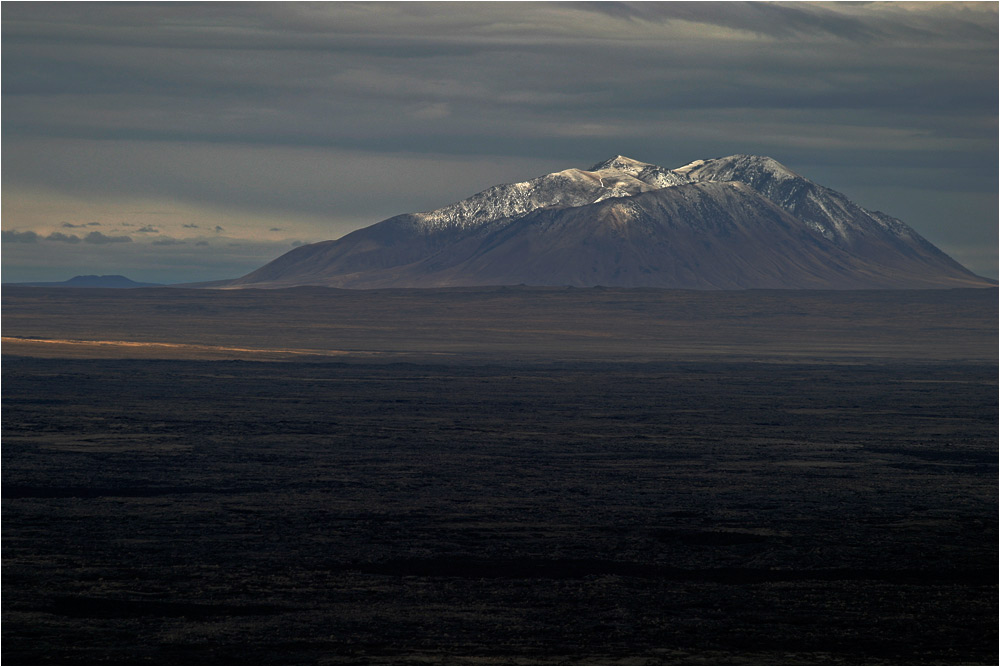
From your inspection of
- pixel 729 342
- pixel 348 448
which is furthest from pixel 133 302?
pixel 348 448

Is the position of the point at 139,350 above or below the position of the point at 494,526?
above

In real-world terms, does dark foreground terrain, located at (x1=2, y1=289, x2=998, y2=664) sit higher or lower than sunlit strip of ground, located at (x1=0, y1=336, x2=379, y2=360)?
lower

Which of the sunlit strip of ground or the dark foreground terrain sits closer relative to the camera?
the dark foreground terrain

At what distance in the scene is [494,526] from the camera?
25.9 m

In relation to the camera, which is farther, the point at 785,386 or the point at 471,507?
the point at 785,386

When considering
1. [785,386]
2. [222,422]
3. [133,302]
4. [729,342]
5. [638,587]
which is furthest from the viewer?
[133,302]

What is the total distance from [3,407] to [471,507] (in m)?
24.4

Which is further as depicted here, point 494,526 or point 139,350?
point 139,350

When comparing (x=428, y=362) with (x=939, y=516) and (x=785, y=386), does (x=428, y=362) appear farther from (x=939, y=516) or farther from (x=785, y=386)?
(x=939, y=516)

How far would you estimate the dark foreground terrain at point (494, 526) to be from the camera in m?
18.9

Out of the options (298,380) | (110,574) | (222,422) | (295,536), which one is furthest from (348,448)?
(298,380)

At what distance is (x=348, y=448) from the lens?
36.9m

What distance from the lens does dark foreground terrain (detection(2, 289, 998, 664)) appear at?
62.1 ft

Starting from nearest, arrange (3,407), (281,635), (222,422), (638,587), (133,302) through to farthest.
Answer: (281,635) → (638,587) → (222,422) → (3,407) → (133,302)
